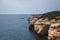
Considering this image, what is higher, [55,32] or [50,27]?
[50,27]

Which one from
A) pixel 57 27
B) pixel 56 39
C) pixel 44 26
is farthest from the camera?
pixel 44 26

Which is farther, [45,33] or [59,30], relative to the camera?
[45,33]

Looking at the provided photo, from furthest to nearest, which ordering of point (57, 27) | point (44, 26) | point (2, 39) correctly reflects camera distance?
point (44, 26), point (2, 39), point (57, 27)

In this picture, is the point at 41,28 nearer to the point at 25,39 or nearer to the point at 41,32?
the point at 41,32

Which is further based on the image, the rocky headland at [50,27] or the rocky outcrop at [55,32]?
the rocky headland at [50,27]

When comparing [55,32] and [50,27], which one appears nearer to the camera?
[55,32]

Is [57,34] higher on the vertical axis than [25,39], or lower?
higher

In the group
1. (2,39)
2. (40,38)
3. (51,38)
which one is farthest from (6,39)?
(51,38)

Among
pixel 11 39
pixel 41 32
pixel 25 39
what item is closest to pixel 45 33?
pixel 41 32

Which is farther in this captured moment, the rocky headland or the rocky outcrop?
the rocky headland

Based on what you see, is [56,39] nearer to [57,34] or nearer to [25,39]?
[57,34]
